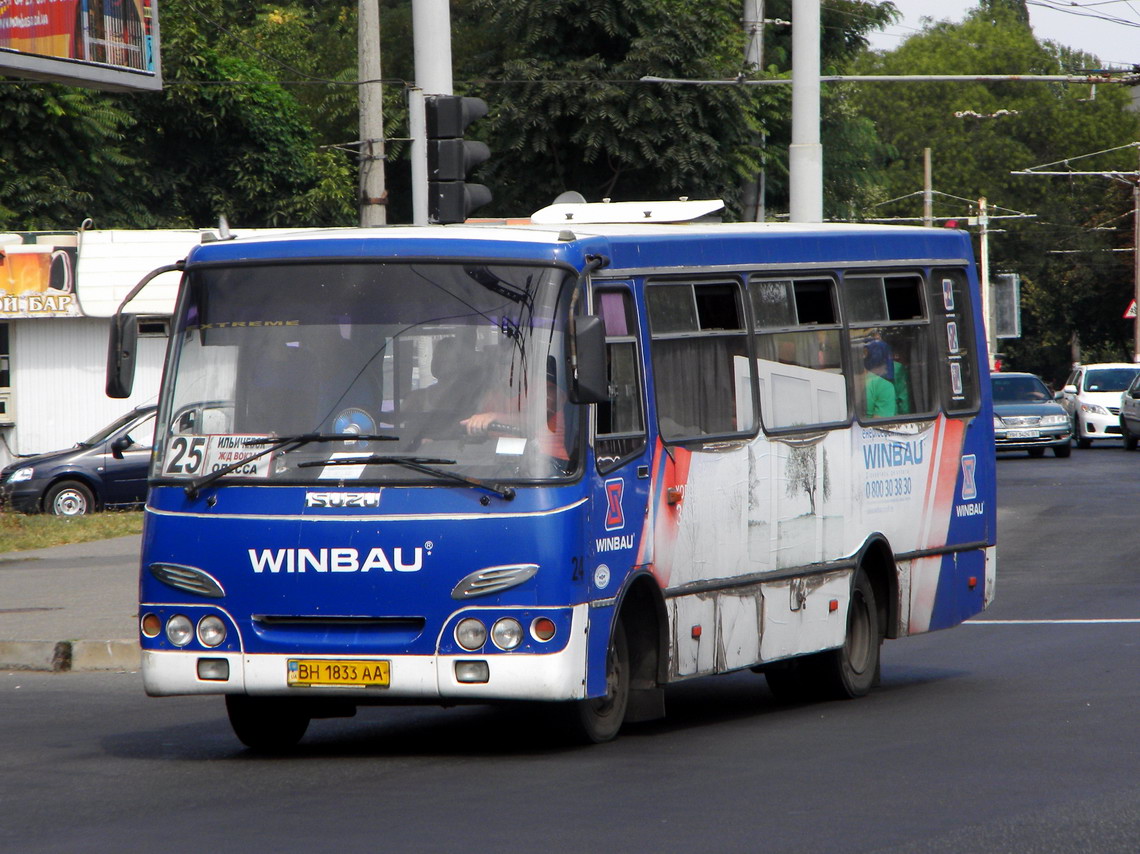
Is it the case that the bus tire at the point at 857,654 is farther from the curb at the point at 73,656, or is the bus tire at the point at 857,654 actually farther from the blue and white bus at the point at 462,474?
the curb at the point at 73,656

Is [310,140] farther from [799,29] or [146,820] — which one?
[146,820]

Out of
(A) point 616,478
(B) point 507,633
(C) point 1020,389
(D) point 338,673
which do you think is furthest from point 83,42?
(C) point 1020,389

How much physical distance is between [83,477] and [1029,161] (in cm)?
7246

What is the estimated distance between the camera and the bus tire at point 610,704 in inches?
348

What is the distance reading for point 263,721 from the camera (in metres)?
9.19

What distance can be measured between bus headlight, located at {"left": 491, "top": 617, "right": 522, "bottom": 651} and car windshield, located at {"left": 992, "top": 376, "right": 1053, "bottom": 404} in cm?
3188

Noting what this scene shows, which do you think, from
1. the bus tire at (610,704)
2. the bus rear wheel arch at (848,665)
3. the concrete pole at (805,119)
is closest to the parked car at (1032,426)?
the concrete pole at (805,119)

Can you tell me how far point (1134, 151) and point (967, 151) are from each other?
745 centimetres

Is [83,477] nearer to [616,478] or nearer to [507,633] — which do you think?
[616,478]

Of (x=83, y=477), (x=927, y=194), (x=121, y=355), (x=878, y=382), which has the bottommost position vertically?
(x=83, y=477)

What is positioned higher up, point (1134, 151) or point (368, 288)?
point (1134, 151)

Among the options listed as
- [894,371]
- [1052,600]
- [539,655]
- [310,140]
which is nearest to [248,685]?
[539,655]

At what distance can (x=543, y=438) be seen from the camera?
27.8ft

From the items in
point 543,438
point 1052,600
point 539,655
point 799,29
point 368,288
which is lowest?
point 1052,600
